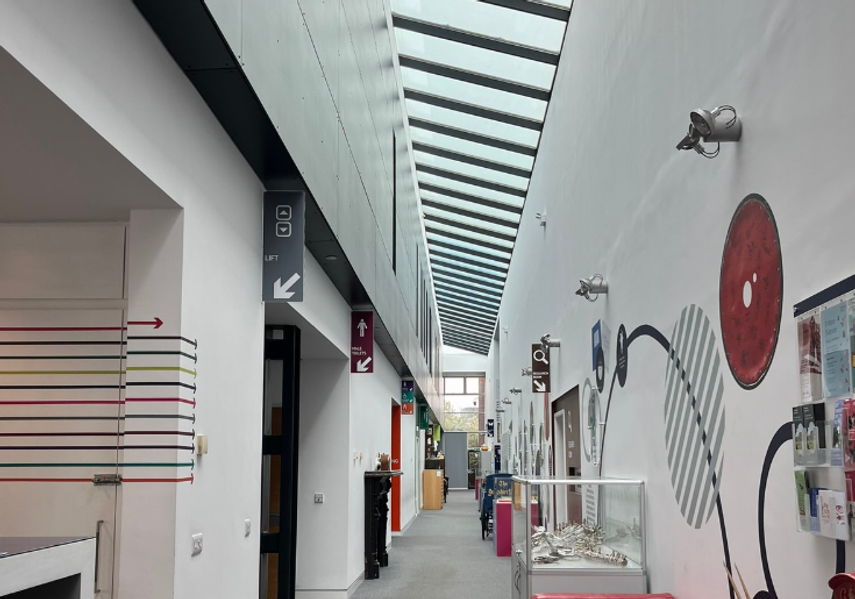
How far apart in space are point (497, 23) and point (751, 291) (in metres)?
6.39

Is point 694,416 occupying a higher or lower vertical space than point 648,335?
lower

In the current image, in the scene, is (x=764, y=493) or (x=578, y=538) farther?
(x=578, y=538)

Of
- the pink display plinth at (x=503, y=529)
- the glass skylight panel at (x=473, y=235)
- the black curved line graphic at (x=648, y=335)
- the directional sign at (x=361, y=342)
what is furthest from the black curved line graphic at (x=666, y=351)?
the glass skylight panel at (x=473, y=235)

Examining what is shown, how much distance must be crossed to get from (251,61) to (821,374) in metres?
2.72

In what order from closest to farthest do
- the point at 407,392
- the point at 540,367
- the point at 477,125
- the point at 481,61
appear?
the point at 481,61 < the point at 540,367 < the point at 477,125 < the point at 407,392

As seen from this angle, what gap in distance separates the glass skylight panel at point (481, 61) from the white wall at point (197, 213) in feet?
17.6

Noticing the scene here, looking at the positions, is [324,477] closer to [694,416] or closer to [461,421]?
[694,416]

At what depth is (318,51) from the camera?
5891mm

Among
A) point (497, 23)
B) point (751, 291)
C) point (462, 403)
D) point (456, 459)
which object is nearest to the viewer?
point (751, 291)

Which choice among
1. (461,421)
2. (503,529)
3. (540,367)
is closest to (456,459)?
(461,421)

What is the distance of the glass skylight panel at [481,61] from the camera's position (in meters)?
9.88

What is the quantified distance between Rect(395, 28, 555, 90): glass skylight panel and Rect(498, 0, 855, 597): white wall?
1.67 meters

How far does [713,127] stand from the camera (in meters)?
3.48

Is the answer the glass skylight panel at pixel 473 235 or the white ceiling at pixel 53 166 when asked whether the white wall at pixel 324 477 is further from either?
the glass skylight panel at pixel 473 235
